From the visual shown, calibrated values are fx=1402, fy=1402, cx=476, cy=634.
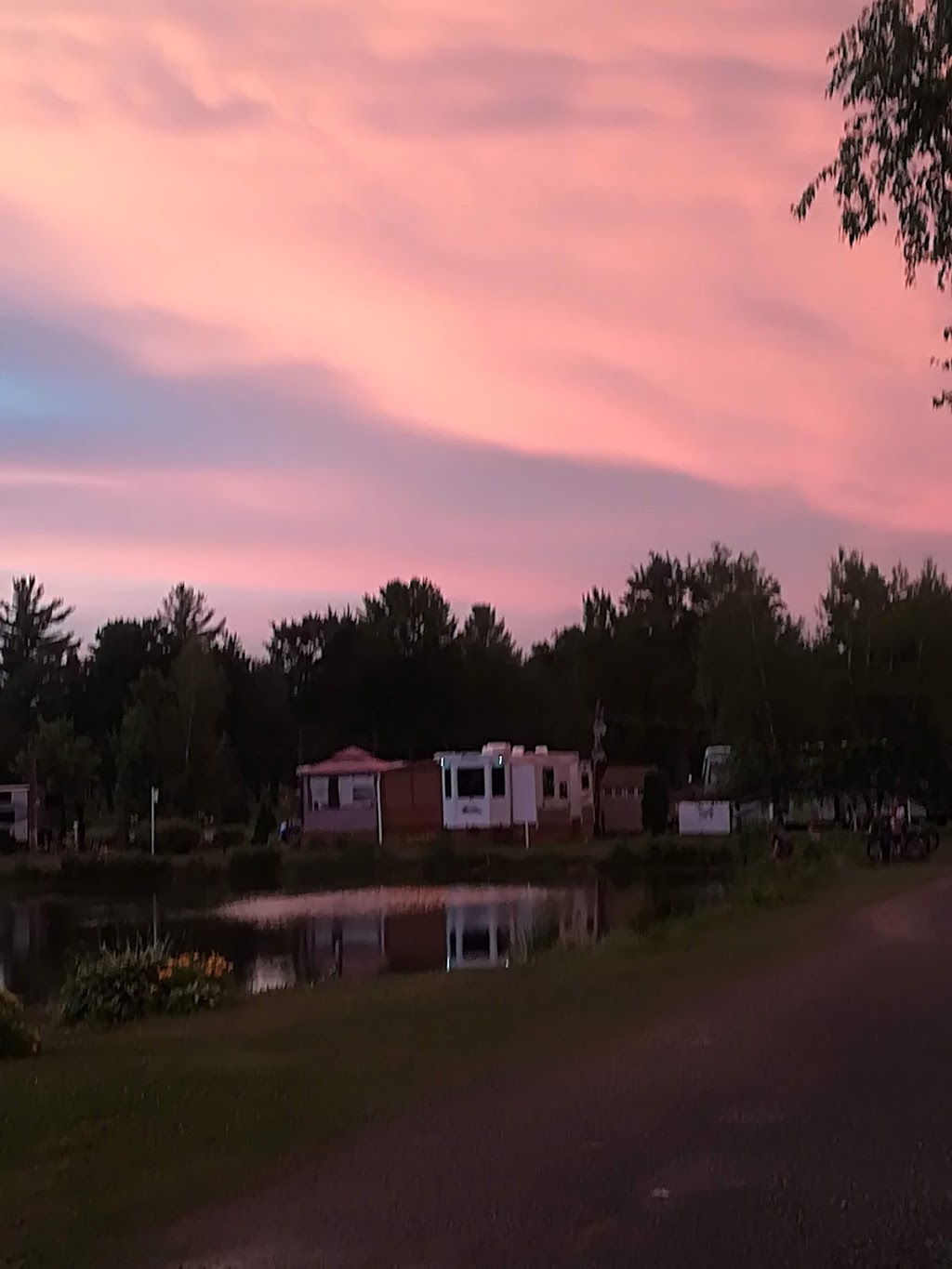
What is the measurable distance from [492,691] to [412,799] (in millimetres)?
22798

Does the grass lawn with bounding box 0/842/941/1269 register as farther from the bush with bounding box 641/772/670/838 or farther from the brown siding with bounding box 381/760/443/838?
the brown siding with bounding box 381/760/443/838

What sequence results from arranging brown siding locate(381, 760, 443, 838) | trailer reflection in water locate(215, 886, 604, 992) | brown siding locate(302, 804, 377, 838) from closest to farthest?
trailer reflection in water locate(215, 886, 604, 992) < brown siding locate(381, 760, 443, 838) < brown siding locate(302, 804, 377, 838)

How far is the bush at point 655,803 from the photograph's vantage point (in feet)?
139

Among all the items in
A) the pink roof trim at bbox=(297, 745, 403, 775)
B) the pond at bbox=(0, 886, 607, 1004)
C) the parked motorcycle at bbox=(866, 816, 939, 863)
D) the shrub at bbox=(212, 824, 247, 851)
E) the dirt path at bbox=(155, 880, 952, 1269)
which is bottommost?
the pond at bbox=(0, 886, 607, 1004)

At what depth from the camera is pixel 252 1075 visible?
809cm

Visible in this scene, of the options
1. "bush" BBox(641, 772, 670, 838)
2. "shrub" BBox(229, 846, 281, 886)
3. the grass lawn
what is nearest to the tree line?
"bush" BBox(641, 772, 670, 838)

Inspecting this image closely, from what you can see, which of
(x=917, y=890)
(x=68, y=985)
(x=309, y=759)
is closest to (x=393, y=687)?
(x=309, y=759)

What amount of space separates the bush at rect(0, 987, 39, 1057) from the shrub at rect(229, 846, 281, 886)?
2551 cm

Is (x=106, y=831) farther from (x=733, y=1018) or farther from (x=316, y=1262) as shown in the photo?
(x=316, y=1262)

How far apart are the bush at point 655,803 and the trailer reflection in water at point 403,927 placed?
13559mm

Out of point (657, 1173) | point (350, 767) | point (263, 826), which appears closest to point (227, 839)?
point (263, 826)

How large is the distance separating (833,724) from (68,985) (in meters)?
25.5

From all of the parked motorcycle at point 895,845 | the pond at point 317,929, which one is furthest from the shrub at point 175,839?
the parked motorcycle at point 895,845

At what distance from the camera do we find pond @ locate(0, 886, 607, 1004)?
58.9ft
